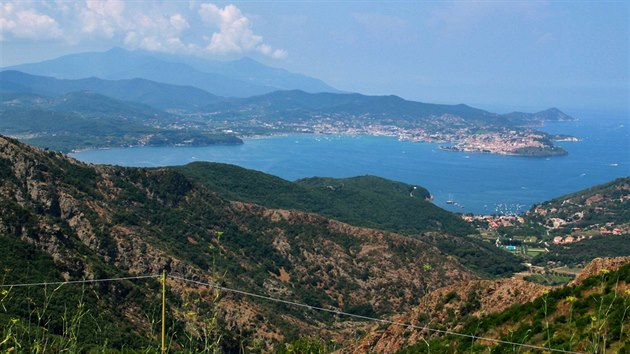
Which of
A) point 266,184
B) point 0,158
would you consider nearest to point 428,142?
point 266,184

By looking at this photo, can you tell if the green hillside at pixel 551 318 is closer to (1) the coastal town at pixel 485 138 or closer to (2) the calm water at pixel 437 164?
(2) the calm water at pixel 437 164

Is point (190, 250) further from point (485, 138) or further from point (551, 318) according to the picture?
point (485, 138)

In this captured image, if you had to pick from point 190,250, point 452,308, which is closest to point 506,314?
point 452,308

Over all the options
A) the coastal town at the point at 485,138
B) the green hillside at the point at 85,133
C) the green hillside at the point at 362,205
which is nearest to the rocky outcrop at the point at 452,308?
the green hillside at the point at 362,205

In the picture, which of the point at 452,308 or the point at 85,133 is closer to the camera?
the point at 452,308

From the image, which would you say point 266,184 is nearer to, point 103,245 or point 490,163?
point 103,245

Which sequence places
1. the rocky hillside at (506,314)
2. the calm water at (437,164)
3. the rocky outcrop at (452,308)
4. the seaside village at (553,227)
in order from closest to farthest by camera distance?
the rocky hillside at (506,314) → the rocky outcrop at (452,308) → the seaside village at (553,227) → the calm water at (437,164)
